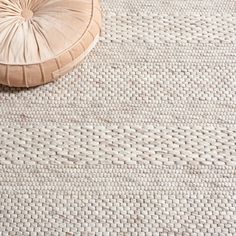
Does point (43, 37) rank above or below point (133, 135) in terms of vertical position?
above

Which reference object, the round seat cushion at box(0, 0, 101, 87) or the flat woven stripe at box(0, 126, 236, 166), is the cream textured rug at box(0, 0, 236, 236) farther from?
the round seat cushion at box(0, 0, 101, 87)

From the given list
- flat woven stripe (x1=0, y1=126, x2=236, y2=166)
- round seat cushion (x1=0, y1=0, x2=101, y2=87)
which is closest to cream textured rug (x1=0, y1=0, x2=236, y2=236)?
flat woven stripe (x1=0, y1=126, x2=236, y2=166)

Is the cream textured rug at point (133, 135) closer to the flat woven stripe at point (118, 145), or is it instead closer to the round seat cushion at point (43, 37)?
the flat woven stripe at point (118, 145)

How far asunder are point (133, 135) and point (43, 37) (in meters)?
0.41

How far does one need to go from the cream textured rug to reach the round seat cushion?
11 centimetres

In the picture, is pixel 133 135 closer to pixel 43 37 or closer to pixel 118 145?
pixel 118 145

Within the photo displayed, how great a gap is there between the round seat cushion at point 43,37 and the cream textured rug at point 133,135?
0.11 metres

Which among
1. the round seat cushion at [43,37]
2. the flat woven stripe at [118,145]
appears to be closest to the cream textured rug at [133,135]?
the flat woven stripe at [118,145]

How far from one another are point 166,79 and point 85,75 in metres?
0.27

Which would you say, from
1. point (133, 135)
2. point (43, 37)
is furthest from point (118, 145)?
point (43, 37)

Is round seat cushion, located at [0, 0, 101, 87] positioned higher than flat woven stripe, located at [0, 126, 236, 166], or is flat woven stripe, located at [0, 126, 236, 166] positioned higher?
round seat cushion, located at [0, 0, 101, 87]

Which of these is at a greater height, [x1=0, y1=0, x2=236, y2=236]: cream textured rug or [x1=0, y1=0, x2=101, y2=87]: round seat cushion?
[x1=0, y1=0, x2=101, y2=87]: round seat cushion

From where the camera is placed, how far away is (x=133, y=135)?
1.42m

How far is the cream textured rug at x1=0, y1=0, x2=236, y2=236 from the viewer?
1.30 m
